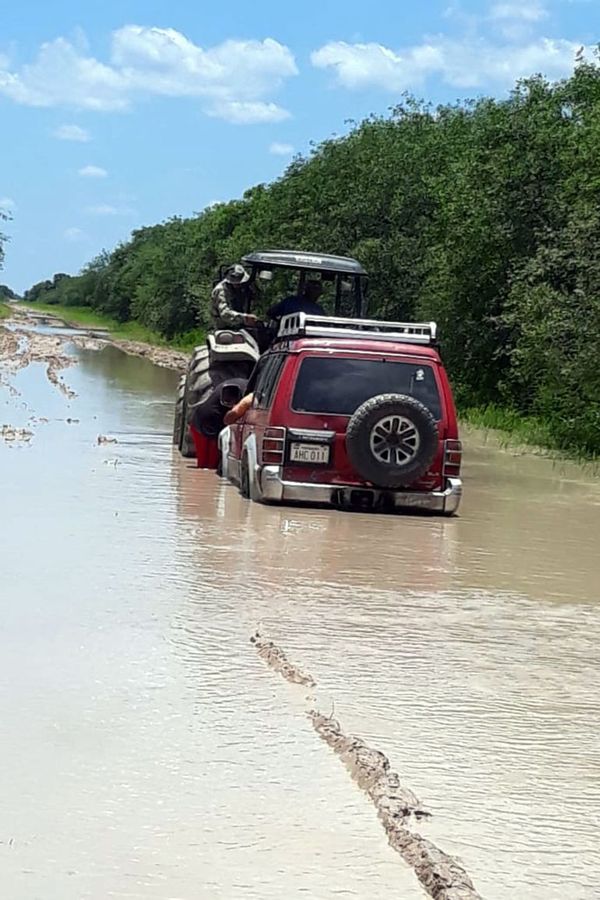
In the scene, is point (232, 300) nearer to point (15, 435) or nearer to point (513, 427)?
point (15, 435)

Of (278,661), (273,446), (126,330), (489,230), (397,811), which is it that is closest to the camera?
(397,811)

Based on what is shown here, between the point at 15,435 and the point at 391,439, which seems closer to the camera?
the point at 391,439

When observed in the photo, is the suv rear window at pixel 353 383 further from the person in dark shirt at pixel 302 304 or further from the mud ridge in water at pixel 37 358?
the mud ridge in water at pixel 37 358

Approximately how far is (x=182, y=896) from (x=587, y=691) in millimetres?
3227

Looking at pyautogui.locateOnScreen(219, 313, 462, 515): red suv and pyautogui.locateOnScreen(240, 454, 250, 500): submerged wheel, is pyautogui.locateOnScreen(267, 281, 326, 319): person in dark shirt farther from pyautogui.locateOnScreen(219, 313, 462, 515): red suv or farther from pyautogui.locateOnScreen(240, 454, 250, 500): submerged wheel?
pyautogui.locateOnScreen(219, 313, 462, 515): red suv

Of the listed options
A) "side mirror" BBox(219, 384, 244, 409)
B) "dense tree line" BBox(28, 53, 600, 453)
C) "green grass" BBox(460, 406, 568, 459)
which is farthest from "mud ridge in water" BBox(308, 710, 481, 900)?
"green grass" BBox(460, 406, 568, 459)

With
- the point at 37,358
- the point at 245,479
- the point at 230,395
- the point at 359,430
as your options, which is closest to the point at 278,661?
the point at 359,430

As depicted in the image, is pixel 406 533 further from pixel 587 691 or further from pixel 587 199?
pixel 587 199

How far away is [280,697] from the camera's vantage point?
6523mm

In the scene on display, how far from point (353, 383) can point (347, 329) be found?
1415 mm

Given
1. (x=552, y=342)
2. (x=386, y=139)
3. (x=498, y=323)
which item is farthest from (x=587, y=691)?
(x=386, y=139)

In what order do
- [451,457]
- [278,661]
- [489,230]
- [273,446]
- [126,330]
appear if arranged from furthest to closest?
[126,330] → [489,230] → [451,457] → [273,446] → [278,661]

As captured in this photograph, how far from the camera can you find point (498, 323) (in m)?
25.9

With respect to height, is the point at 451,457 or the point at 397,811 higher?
the point at 451,457
